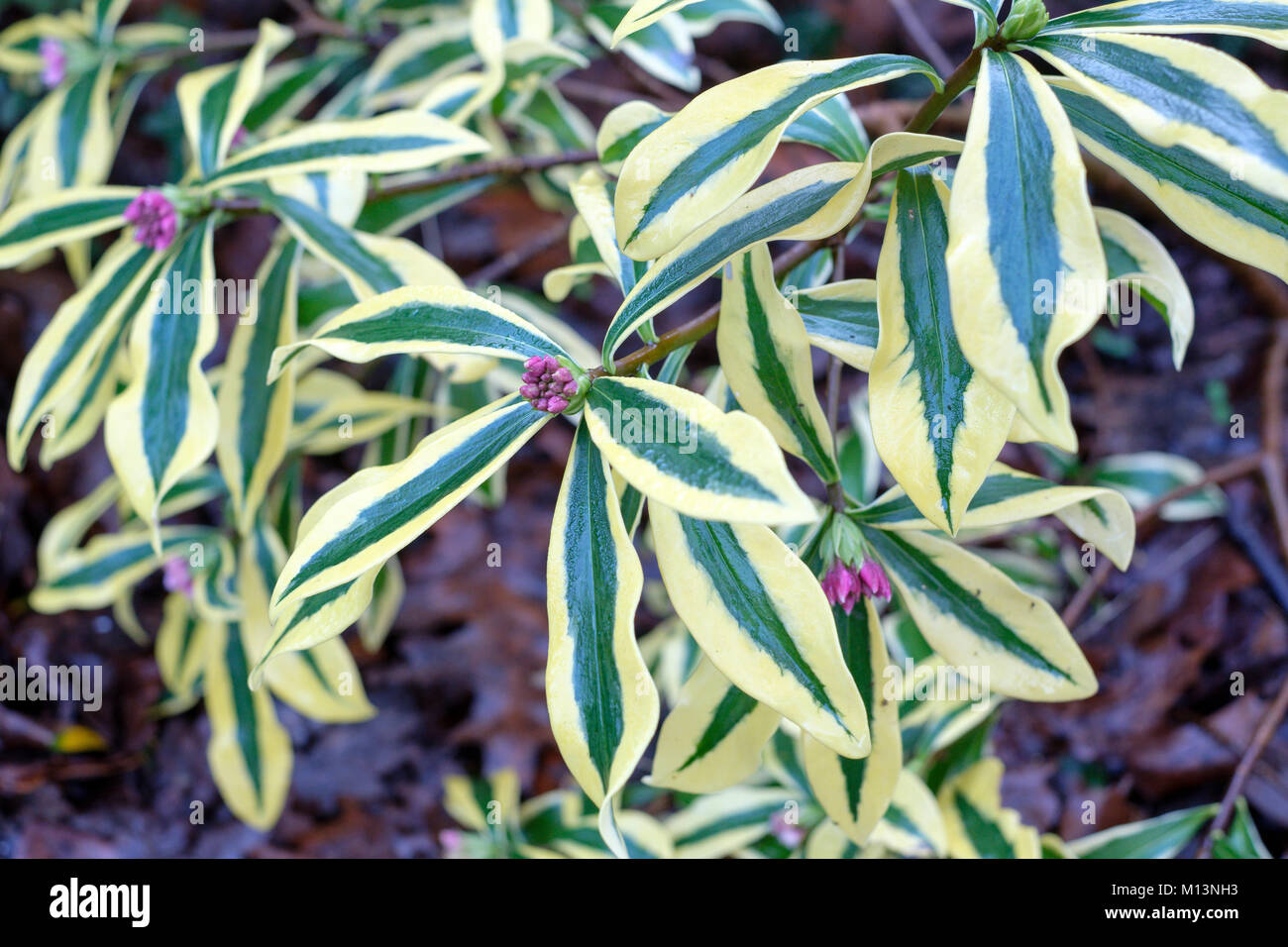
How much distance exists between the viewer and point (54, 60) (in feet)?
4.39

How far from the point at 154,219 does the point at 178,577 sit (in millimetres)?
548

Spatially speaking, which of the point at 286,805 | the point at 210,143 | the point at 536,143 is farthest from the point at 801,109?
the point at 286,805

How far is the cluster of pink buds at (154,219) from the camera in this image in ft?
2.92

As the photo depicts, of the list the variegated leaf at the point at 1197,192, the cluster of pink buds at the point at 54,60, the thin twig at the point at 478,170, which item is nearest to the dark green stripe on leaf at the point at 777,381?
the variegated leaf at the point at 1197,192

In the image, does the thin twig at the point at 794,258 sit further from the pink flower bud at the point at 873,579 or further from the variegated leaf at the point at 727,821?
the variegated leaf at the point at 727,821

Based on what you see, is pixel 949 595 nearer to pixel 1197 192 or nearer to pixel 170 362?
pixel 1197 192

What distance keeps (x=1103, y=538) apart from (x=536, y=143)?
1164mm

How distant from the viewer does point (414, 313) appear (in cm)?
64

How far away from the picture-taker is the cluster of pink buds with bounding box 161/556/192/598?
1233mm

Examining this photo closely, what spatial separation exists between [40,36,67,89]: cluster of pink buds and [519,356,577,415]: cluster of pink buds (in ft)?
3.95

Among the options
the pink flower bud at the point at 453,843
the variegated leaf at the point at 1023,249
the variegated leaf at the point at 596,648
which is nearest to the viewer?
the variegated leaf at the point at 1023,249

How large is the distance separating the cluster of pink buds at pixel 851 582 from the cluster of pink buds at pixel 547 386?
0.83ft

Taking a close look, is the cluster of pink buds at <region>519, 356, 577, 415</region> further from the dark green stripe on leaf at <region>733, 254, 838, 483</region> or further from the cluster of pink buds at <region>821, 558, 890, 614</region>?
the cluster of pink buds at <region>821, 558, 890, 614</region>

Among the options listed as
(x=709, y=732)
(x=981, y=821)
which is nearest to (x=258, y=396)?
(x=709, y=732)
